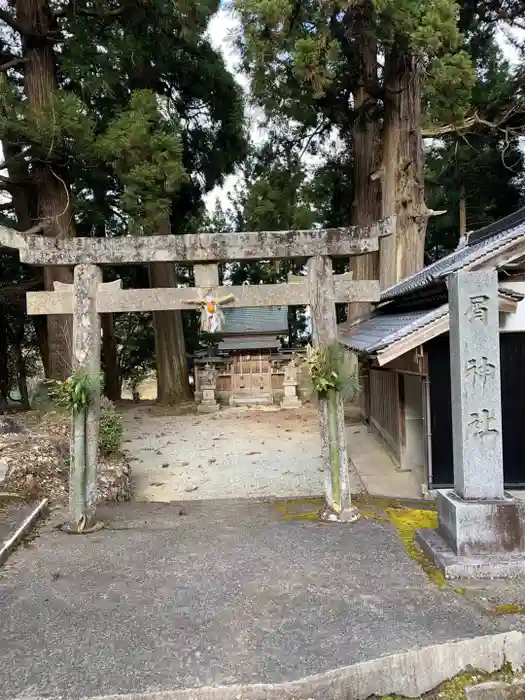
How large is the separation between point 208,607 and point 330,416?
2.23m

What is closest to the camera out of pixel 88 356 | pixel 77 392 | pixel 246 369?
pixel 77 392

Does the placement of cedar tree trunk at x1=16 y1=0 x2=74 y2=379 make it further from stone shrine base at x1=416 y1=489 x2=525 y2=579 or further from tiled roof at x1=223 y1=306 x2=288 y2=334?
stone shrine base at x1=416 y1=489 x2=525 y2=579


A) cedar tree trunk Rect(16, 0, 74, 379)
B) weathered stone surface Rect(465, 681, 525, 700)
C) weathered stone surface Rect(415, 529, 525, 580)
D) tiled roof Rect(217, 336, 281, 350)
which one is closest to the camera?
weathered stone surface Rect(465, 681, 525, 700)

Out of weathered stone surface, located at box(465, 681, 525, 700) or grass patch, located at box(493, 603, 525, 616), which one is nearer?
weathered stone surface, located at box(465, 681, 525, 700)

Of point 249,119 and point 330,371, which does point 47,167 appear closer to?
point 249,119

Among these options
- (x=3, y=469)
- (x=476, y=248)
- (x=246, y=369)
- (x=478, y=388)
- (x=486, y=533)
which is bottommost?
(x=486, y=533)

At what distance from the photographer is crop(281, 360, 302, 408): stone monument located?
1705 cm

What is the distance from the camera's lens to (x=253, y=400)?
57.6 ft

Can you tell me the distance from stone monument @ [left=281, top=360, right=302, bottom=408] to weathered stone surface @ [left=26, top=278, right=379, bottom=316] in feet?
39.1

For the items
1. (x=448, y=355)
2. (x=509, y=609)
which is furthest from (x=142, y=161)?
(x=509, y=609)

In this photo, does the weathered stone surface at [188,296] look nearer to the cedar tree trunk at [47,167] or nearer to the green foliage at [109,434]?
the green foliage at [109,434]

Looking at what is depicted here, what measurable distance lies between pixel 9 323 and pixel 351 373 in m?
18.8

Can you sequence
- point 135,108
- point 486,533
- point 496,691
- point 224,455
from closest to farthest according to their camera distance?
point 496,691, point 486,533, point 224,455, point 135,108

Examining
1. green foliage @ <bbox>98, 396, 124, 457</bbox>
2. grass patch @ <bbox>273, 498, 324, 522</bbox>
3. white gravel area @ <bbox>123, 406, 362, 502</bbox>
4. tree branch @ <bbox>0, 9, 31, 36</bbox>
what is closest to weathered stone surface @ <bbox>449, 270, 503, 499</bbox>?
grass patch @ <bbox>273, 498, 324, 522</bbox>
